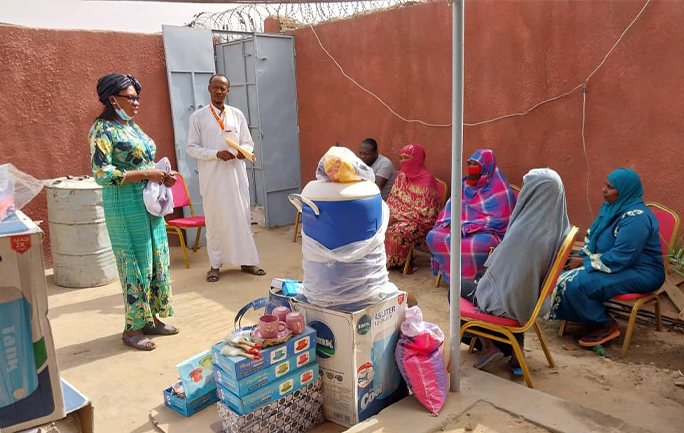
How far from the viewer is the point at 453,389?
2.63 m

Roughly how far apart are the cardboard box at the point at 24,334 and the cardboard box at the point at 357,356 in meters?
1.21

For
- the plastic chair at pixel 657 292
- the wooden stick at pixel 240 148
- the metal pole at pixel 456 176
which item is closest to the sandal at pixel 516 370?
the metal pole at pixel 456 176

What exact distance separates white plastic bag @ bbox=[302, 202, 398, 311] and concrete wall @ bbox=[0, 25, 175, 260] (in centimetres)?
421

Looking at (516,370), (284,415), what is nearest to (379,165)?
(516,370)

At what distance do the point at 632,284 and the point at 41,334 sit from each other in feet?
11.1

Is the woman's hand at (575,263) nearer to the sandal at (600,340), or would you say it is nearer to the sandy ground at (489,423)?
the sandal at (600,340)

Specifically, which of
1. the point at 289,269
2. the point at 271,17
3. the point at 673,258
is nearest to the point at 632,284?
the point at 673,258

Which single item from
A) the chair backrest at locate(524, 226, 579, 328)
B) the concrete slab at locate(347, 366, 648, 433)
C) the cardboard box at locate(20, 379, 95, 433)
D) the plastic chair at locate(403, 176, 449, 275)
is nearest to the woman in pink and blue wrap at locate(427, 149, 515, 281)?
the plastic chair at locate(403, 176, 449, 275)

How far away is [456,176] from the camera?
2410 millimetres

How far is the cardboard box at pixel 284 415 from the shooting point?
2.32m

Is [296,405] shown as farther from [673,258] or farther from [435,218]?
[435,218]

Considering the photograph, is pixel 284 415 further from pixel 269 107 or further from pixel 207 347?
pixel 269 107

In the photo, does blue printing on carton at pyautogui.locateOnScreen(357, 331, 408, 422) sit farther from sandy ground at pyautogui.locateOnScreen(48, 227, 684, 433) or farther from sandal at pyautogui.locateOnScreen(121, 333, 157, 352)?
sandal at pyautogui.locateOnScreen(121, 333, 157, 352)

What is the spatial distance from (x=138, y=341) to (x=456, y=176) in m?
2.61
